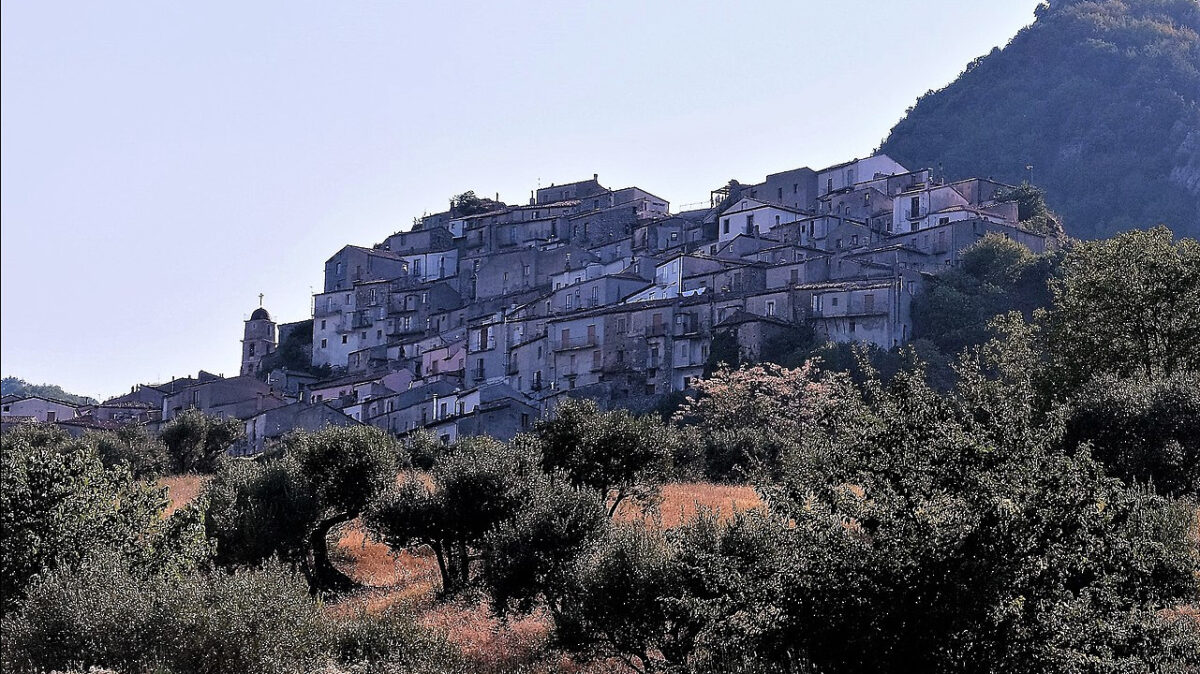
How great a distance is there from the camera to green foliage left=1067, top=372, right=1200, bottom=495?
103 feet

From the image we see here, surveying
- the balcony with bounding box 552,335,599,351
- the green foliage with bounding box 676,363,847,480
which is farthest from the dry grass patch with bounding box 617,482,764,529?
the balcony with bounding box 552,335,599,351

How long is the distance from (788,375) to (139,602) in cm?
4476

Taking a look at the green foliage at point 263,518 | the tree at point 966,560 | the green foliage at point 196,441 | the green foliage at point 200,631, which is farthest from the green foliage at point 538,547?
the green foliage at point 196,441

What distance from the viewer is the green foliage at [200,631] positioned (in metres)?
25.4

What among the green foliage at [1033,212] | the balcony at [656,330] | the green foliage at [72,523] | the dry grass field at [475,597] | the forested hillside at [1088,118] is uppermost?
the forested hillside at [1088,118]

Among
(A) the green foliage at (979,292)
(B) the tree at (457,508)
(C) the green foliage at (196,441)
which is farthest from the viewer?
(A) the green foliage at (979,292)

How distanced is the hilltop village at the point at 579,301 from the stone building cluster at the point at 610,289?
0.15m

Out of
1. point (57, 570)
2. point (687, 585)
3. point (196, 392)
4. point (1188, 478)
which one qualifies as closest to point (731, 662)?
point (687, 585)

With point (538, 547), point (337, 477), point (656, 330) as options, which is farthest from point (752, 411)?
point (538, 547)

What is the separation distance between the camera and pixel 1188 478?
31.3 meters

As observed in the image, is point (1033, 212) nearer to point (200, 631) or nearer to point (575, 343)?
point (575, 343)

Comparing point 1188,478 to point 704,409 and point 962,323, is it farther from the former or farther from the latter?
point 962,323

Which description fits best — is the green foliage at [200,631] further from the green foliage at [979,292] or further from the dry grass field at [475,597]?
the green foliage at [979,292]

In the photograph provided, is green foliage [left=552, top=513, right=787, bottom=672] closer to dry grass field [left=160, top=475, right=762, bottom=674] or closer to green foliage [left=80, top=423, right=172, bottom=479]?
dry grass field [left=160, top=475, right=762, bottom=674]
